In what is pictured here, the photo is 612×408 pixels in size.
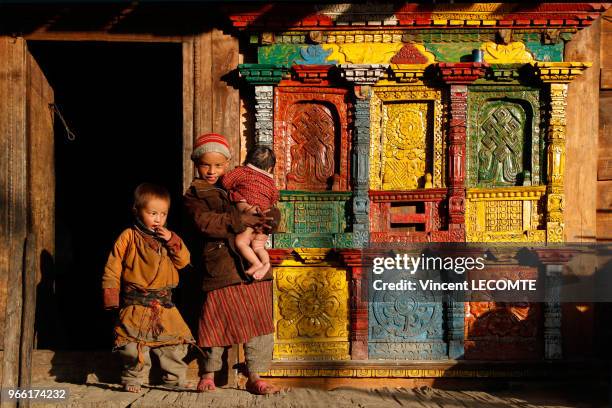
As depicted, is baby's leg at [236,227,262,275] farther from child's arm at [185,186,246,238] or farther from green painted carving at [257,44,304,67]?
green painted carving at [257,44,304,67]

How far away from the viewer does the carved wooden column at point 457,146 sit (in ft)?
22.9

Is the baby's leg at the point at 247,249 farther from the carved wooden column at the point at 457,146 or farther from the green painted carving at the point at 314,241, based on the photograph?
the carved wooden column at the point at 457,146

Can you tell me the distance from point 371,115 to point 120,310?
2.51 metres

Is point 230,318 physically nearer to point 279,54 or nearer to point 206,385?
point 206,385

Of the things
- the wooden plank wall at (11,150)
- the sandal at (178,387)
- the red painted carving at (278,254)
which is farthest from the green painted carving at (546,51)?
the wooden plank wall at (11,150)

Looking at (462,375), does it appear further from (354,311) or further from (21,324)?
(21,324)

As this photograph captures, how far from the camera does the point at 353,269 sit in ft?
23.0

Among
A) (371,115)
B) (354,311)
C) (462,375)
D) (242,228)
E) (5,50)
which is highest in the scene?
(5,50)

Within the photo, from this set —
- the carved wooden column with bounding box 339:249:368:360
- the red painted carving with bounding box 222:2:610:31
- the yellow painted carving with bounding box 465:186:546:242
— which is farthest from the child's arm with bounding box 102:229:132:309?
the yellow painted carving with bounding box 465:186:546:242

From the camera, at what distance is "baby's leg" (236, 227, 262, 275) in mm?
Result: 6281

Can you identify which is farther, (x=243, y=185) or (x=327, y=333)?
(x=327, y=333)

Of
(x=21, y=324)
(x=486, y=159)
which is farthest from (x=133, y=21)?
(x=486, y=159)

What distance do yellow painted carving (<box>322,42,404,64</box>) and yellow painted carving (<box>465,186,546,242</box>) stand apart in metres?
1.28

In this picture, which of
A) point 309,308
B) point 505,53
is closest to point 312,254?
point 309,308
